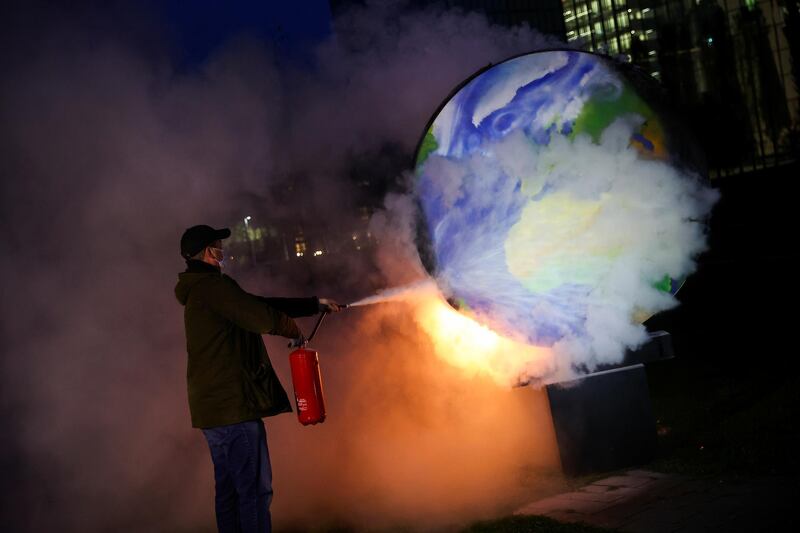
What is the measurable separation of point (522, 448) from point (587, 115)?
2421 millimetres

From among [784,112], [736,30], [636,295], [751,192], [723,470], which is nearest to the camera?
[723,470]

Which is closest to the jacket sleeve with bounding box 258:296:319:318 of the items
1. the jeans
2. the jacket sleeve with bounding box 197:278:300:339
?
the jacket sleeve with bounding box 197:278:300:339

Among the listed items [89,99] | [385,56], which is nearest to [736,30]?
[385,56]

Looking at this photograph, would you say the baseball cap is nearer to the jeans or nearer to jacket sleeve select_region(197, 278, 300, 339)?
jacket sleeve select_region(197, 278, 300, 339)

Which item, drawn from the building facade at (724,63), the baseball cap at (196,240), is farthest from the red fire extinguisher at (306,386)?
the building facade at (724,63)

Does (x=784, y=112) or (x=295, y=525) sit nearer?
(x=295, y=525)

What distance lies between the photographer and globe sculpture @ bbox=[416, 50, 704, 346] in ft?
15.5

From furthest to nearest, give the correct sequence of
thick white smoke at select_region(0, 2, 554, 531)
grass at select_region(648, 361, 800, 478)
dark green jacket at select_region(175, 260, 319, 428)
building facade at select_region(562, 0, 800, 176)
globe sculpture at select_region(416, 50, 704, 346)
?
building facade at select_region(562, 0, 800, 176), thick white smoke at select_region(0, 2, 554, 531), globe sculpture at select_region(416, 50, 704, 346), grass at select_region(648, 361, 800, 478), dark green jacket at select_region(175, 260, 319, 428)

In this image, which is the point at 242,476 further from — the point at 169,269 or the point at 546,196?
the point at 546,196

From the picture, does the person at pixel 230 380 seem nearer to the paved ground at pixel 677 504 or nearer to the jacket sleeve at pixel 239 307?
the jacket sleeve at pixel 239 307

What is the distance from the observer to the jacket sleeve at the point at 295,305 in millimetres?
3980

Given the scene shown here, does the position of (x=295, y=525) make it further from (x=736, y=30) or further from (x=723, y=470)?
(x=736, y=30)

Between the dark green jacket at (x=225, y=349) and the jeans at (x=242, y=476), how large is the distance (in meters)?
0.09

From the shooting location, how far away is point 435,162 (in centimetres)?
474
